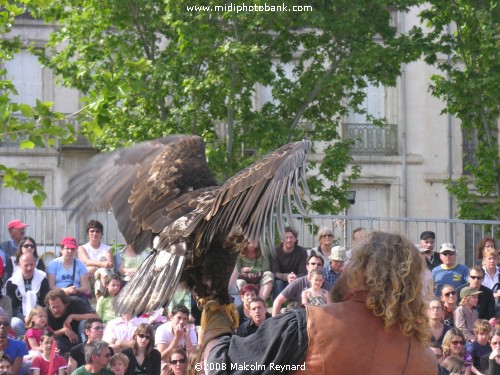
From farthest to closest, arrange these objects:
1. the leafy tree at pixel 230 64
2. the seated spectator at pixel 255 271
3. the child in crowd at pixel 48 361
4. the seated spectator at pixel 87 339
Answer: the leafy tree at pixel 230 64 < the seated spectator at pixel 255 271 < the seated spectator at pixel 87 339 < the child in crowd at pixel 48 361

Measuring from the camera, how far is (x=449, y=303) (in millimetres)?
11680

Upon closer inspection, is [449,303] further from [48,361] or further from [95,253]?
[48,361]

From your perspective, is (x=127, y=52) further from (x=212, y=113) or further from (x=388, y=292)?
(x=388, y=292)

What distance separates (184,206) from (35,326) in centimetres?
429

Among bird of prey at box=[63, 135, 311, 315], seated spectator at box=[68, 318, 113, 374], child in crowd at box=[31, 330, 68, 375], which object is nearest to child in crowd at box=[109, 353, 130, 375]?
seated spectator at box=[68, 318, 113, 374]

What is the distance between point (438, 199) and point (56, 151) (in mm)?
9657

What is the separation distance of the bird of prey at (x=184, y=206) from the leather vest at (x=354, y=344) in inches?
46.2

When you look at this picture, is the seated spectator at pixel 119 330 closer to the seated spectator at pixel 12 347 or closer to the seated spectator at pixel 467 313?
the seated spectator at pixel 12 347

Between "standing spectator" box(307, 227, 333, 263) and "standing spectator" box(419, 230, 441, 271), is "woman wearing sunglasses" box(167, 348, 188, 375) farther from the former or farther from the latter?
"standing spectator" box(419, 230, 441, 271)

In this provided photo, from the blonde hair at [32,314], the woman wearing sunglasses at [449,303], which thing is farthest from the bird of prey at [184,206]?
the woman wearing sunglasses at [449,303]

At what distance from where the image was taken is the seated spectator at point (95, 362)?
Result: 9.51 metres

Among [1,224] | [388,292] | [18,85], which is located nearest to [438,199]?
[18,85]

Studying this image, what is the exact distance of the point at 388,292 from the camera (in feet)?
13.2

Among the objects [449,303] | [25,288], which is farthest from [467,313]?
[25,288]
